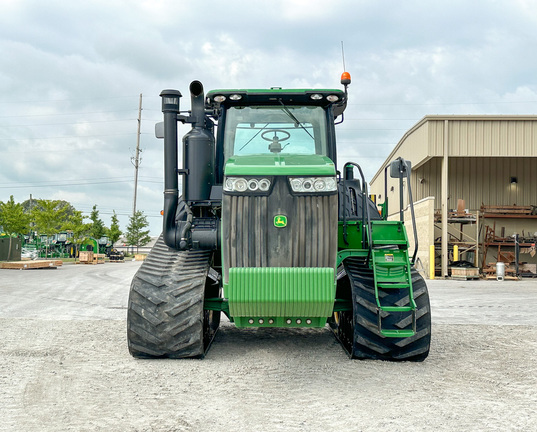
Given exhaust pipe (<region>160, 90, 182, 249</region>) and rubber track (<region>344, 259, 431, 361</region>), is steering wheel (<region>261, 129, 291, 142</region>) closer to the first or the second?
exhaust pipe (<region>160, 90, 182, 249</region>)

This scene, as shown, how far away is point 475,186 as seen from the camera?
30.2 meters

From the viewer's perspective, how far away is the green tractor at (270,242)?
525 centimetres

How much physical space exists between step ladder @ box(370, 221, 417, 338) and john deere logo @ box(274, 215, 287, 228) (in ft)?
3.84

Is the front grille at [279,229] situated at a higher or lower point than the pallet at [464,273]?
higher

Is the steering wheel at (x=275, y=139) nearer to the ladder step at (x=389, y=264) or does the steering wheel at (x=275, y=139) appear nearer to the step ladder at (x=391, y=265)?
the step ladder at (x=391, y=265)

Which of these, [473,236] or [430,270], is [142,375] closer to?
[430,270]

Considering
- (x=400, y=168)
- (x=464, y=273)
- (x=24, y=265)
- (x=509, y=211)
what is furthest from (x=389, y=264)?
(x=509, y=211)

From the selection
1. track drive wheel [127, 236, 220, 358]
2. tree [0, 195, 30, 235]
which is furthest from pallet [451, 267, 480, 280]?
tree [0, 195, 30, 235]

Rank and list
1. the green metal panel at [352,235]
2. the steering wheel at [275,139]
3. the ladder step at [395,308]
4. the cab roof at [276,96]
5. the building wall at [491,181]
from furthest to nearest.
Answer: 1. the building wall at [491,181]
2. the steering wheel at [275,139]
3. the cab roof at [276,96]
4. the green metal panel at [352,235]
5. the ladder step at [395,308]

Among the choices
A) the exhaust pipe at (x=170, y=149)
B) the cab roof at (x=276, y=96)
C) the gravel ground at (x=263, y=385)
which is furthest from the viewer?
the cab roof at (x=276, y=96)

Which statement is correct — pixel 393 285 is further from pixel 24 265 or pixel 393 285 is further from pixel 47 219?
pixel 47 219

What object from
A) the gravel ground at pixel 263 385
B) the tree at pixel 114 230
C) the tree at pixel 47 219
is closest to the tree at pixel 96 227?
the tree at pixel 114 230

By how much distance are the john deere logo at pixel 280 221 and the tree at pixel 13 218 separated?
132 ft

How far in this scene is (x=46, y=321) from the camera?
9266 mm
